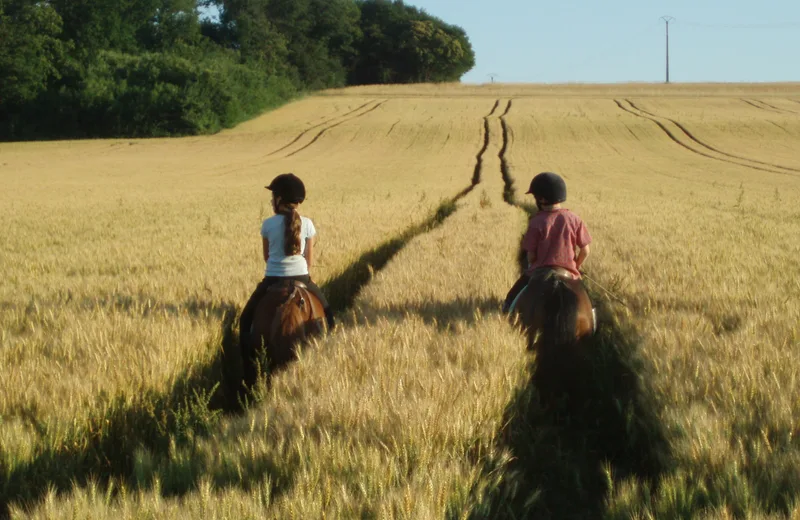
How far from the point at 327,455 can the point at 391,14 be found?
11088cm

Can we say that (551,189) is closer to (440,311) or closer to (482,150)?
(440,311)

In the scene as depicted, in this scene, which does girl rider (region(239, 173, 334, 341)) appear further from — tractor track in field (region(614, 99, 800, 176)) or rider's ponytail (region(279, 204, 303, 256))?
tractor track in field (region(614, 99, 800, 176))

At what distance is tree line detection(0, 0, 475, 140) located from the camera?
182ft

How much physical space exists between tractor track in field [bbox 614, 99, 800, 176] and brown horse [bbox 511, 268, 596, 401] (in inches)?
1204

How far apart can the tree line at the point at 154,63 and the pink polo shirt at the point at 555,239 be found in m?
52.3

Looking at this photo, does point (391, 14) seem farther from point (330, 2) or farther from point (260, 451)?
point (260, 451)

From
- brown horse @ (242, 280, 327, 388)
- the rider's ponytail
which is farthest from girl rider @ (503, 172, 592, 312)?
the rider's ponytail

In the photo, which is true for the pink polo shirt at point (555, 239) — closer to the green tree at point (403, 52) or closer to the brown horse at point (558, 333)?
the brown horse at point (558, 333)

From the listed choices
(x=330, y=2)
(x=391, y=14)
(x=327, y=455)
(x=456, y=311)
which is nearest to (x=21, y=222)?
(x=456, y=311)

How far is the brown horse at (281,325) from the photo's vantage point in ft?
18.5

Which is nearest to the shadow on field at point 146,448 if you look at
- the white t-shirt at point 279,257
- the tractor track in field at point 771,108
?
the white t-shirt at point 279,257

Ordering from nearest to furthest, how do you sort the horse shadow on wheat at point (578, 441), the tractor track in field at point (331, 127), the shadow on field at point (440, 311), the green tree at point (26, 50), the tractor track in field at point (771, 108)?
the horse shadow on wheat at point (578, 441), the shadow on field at point (440, 311), the tractor track in field at point (331, 127), the green tree at point (26, 50), the tractor track in field at point (771, 108)

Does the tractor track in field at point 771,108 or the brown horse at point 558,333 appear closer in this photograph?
the brown horse at point 558,333

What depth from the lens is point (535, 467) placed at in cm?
425
